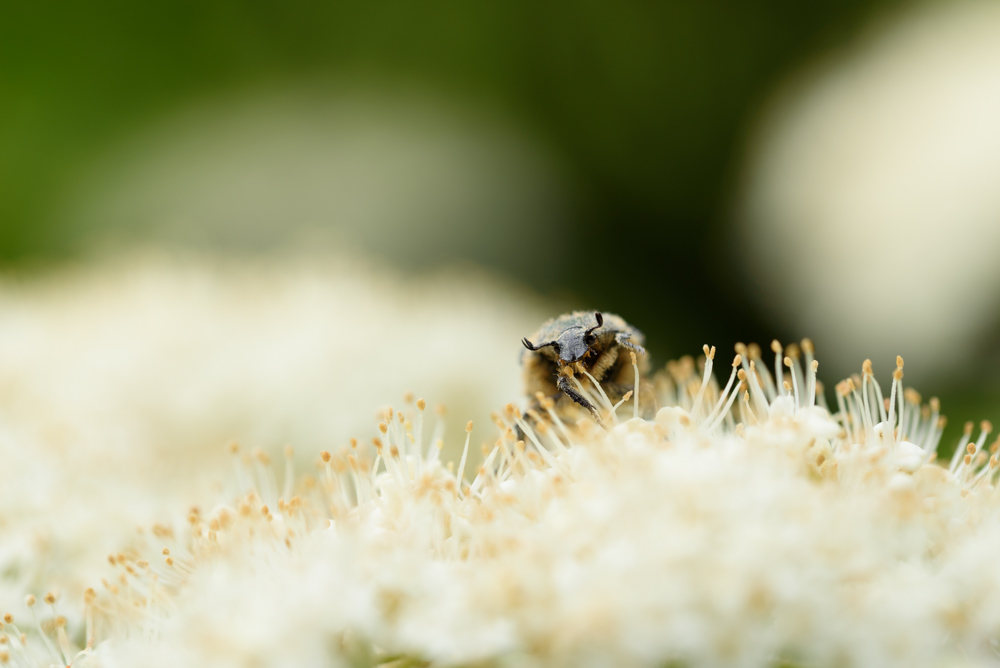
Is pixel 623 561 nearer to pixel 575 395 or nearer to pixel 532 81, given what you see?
pixel 575 395

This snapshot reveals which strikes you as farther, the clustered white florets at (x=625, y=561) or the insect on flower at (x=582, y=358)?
the insect on flower at (x=582, y=358)

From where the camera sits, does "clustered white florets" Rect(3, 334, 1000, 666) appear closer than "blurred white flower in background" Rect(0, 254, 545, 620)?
Yes

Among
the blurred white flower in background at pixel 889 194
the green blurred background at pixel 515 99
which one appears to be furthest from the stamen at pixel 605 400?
the green blurred background at pixel 515 99

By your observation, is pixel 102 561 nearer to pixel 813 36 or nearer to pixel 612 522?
pixel 612 522

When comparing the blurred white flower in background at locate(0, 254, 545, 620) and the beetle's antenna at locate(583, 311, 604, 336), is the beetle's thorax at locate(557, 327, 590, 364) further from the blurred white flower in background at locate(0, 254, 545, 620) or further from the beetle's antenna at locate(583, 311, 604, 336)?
the blurred white flower in background at locate(0, 254, 545, 620)

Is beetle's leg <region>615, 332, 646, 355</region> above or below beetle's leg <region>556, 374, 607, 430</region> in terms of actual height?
above

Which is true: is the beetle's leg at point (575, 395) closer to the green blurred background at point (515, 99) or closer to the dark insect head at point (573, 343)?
the dark insect head at point (573, 343)

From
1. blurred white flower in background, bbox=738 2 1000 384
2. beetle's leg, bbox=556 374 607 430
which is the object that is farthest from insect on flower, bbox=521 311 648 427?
blurred white flower in background, bbox=738 2 1000 384

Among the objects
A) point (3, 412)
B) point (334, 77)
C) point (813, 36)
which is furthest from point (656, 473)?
point (334, 77)
